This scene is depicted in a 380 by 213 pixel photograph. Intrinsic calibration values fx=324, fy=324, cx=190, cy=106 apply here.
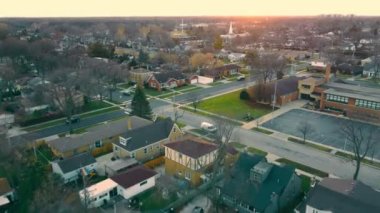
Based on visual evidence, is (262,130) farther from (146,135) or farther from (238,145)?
(146,135)

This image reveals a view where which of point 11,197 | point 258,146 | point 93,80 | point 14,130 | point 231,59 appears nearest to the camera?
point 11,197

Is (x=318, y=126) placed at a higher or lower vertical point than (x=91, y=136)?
lower

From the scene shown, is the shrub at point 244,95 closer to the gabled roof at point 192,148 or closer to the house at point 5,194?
the gabled roof at point 192,148

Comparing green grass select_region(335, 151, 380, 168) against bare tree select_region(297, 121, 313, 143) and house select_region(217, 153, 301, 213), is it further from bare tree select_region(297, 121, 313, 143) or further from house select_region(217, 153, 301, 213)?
house select_region(217, 153, 301, 213)

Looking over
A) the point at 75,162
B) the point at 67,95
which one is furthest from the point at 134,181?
the point at 67,95

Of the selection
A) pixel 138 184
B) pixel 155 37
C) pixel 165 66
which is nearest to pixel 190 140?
pixel 138 184

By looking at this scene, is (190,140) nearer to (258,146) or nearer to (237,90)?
(258,146)

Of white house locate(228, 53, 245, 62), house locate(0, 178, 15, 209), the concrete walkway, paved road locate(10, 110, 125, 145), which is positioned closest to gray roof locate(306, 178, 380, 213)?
the concrete walkway
